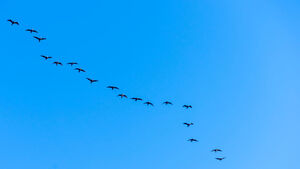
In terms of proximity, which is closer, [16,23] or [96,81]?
[16,23]

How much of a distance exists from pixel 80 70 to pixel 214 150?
37.4 m

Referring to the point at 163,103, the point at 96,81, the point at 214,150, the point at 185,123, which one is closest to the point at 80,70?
the point at 96,81

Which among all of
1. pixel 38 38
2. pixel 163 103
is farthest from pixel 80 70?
pixel 163 103

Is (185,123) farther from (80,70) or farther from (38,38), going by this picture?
(38,38)

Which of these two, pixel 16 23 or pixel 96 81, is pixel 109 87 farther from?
pixel 16 23

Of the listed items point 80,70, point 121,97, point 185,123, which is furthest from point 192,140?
point 80,70

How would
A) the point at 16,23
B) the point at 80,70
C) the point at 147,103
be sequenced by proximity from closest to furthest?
the point at 16,23
the point at 80,70
the point at 147,103

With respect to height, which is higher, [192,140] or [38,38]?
[38,38]

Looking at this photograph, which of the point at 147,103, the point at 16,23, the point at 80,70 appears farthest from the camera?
the point at 147,103

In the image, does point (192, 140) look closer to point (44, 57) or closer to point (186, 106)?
point (186, 106)

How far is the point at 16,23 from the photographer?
108m

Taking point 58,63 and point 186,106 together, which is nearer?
point 58,63

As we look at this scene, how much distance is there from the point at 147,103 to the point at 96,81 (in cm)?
1443

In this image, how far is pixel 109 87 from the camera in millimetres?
119000
